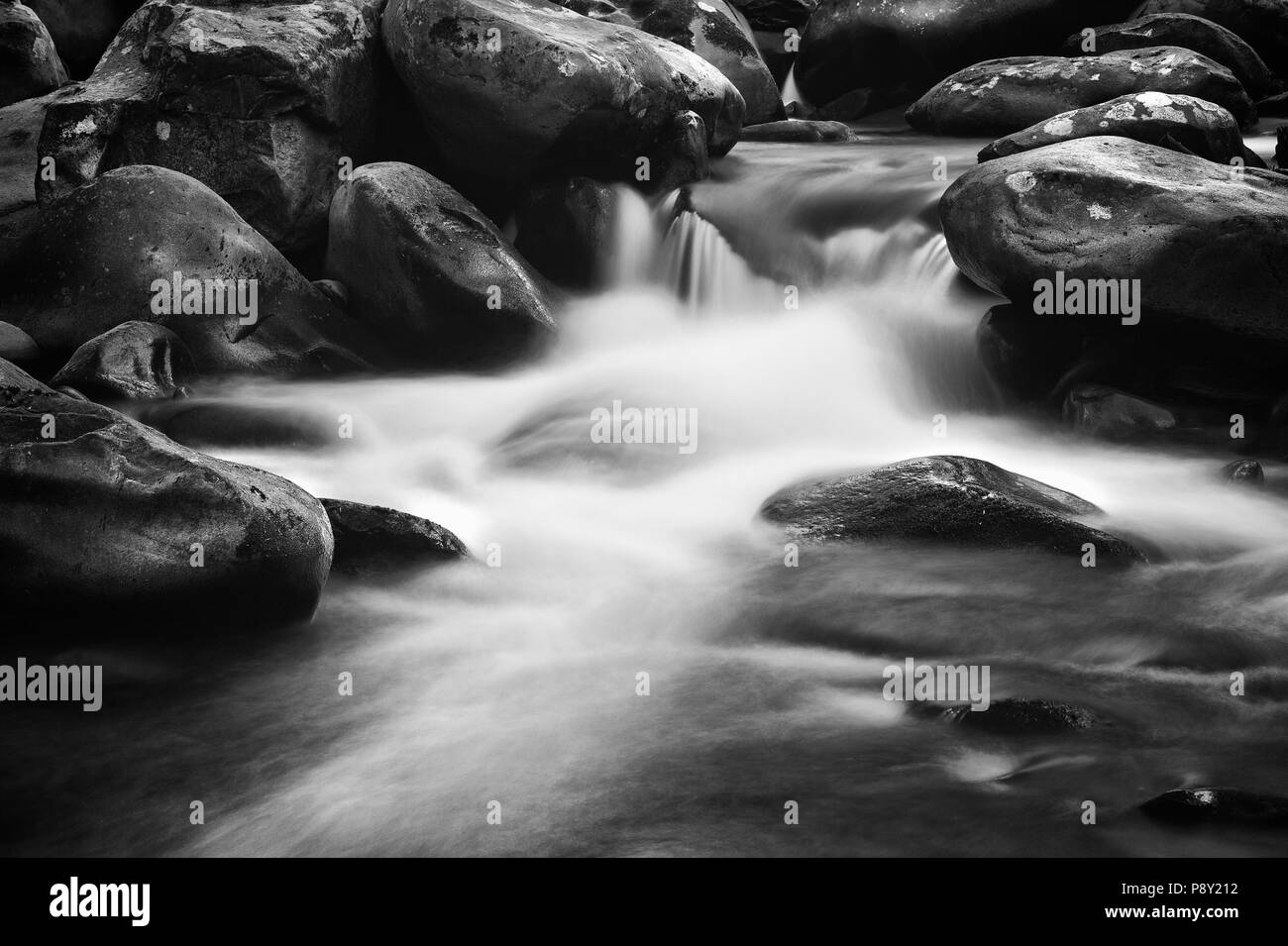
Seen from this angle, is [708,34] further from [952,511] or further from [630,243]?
[952,511]

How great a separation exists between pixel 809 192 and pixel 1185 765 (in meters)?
7.14

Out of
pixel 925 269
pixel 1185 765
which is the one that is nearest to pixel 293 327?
pixel 925 269

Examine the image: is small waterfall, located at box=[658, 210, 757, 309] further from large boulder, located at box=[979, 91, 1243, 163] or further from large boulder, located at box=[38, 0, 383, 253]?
large boulder, located at box=[38, 0, 383, 253]

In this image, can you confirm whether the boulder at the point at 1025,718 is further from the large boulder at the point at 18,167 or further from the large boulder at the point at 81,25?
the large boulder at the point at 81,25

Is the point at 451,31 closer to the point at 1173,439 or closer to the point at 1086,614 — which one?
the point at 1173,439

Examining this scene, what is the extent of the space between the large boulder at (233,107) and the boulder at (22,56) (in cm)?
315

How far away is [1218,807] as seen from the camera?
139 inches

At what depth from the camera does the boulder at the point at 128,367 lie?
7586 millimetres

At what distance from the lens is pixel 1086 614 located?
17.0 ft

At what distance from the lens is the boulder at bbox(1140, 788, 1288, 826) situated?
11.4 ft

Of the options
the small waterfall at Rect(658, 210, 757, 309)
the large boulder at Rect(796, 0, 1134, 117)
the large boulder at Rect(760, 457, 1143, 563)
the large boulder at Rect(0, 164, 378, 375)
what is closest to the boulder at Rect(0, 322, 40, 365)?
the large boulder at Rect(0, 164, 378, 375)

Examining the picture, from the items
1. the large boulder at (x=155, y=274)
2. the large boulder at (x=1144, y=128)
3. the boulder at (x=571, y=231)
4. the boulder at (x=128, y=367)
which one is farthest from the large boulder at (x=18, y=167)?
the large boulder at (x=1144, y=128)

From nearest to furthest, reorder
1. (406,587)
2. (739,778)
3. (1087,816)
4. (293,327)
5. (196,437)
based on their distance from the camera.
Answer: (1087,816) → (739,778) → (406,587) → (196,437) → (293,327)

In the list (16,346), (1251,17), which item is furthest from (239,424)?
(1251,17)
